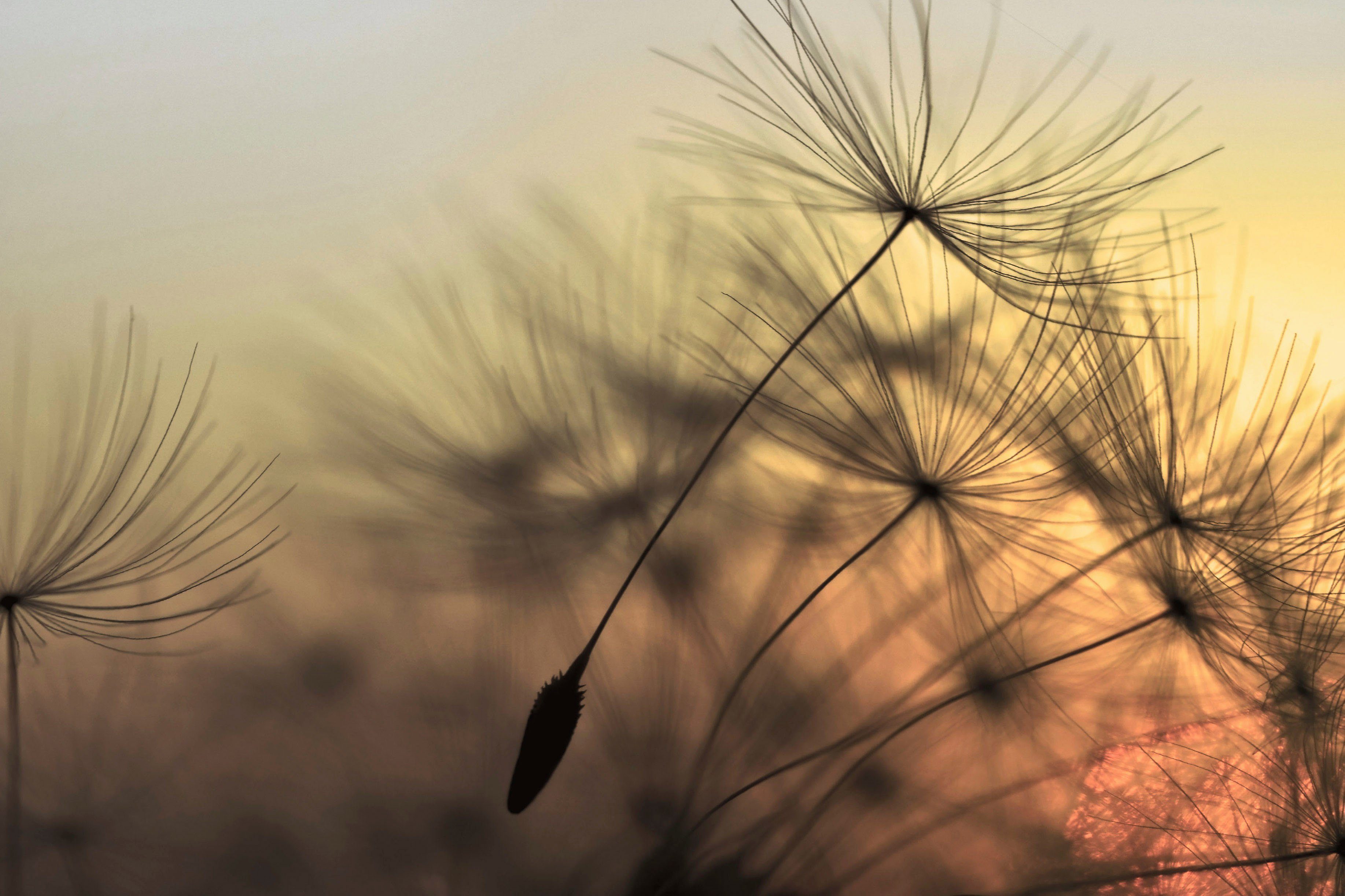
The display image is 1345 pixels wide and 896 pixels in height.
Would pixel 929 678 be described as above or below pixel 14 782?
above

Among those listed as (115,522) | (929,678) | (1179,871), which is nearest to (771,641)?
(929,678)

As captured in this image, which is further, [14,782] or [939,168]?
[939,168]

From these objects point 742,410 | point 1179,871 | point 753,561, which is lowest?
point 1179,871

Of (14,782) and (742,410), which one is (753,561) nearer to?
(742,410)

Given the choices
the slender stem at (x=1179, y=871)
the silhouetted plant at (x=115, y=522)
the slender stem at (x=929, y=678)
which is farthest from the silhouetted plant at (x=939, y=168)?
the slender stem at (x=1179, y=871)

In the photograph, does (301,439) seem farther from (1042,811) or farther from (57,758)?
(1042,811)

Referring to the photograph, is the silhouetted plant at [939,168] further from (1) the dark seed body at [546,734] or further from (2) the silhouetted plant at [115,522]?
(2) the silhouetted plant at [115,522]

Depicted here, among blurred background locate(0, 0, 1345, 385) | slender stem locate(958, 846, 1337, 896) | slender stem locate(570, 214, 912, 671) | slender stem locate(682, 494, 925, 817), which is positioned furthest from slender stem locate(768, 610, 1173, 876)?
blurred background locate(0, 0, 1345, 385)
